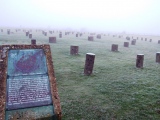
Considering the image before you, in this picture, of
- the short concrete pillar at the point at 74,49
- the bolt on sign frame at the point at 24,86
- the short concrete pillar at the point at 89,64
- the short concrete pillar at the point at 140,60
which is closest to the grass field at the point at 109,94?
the short concrete pillar at the point at 89,64

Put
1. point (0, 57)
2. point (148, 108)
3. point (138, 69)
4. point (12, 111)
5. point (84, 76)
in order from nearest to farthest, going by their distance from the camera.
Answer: point (12, 111)
point (0, 57)
point (148, 108)
point (84, 76)
point (138, 69)

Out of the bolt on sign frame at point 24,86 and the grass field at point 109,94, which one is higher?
the bolt on sign frame at point 24,86

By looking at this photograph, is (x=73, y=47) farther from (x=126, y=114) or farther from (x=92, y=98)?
(x=126, y=114)

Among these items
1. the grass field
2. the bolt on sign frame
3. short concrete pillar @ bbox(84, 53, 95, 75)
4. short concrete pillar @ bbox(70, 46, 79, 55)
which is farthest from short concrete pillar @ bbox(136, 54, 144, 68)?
the bolt on sign frame

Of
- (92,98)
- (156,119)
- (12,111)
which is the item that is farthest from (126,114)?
(12,111)

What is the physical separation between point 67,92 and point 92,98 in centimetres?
82

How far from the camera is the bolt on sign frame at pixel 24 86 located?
306 cm

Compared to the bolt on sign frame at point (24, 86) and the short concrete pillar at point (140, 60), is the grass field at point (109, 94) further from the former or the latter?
the bolt on sign frame at point (24, 86)

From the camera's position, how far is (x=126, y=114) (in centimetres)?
450

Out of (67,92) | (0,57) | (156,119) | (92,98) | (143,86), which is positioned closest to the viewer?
(0,57)

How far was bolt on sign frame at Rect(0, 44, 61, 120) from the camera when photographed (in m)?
3.06

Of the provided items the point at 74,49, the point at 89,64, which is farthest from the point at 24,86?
the point at 74,49

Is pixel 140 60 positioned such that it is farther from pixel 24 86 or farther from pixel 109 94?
pixel 24 86

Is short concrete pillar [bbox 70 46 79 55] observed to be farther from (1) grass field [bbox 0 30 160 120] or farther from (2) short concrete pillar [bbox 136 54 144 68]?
(2) short concrete pillar [bbox 136 54 144 68]
